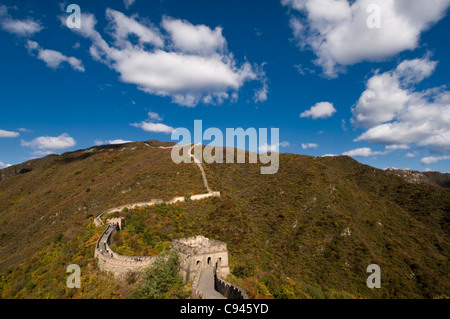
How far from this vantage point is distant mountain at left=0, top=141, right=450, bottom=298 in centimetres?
2753

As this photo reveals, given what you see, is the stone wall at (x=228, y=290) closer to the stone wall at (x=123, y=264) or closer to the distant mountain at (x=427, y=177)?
the stone wall at (x=123, y=264)

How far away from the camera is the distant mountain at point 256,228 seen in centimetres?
2753

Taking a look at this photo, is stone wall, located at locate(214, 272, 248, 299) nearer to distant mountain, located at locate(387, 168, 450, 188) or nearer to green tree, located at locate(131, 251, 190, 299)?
green tree, located at locate(131, 251, 190, 299)

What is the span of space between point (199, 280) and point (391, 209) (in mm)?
74781

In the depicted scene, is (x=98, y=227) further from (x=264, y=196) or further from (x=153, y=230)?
(x=264, y=196)

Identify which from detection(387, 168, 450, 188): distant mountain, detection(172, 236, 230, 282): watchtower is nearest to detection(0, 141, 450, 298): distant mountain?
detection(172, 236, 230, 282): watchtower

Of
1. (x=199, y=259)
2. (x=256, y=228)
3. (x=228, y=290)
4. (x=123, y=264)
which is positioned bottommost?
(x=256, y=228)

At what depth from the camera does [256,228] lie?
173ft

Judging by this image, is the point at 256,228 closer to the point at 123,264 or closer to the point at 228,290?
the point at 123,264
